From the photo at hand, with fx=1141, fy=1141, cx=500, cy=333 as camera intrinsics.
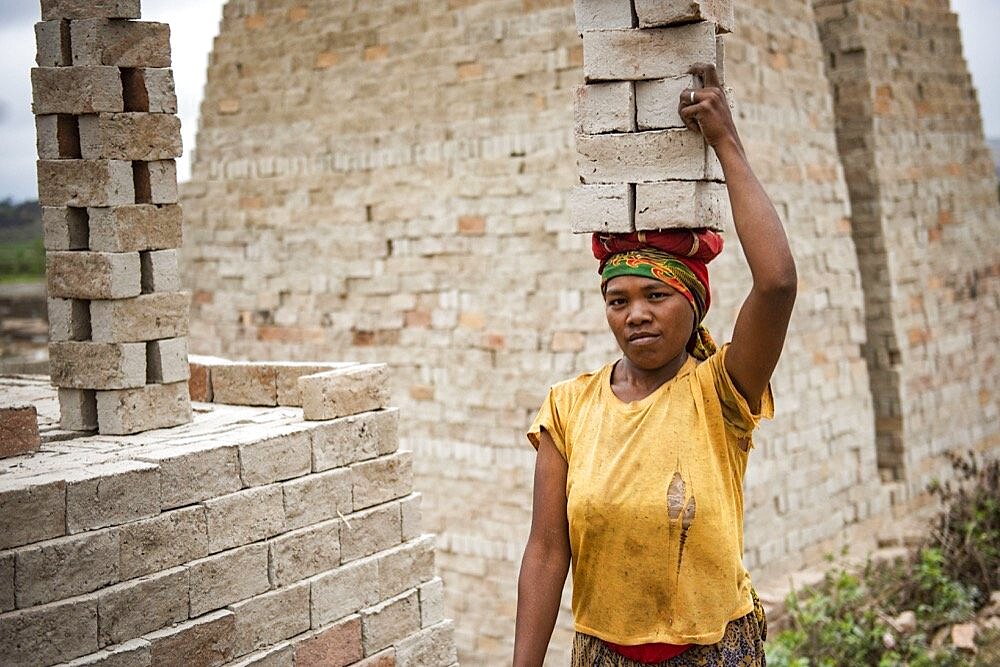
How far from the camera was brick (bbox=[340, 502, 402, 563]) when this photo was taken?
16.7ft

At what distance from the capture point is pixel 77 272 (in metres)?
5.07

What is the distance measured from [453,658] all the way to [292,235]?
5383mm

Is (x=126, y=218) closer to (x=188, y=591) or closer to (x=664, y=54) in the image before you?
(x=188, y=591)

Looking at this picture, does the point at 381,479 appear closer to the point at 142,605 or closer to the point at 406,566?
the point at 406,566

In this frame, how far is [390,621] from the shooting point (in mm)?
5250

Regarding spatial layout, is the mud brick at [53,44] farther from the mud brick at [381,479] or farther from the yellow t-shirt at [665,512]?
the yellow t-shirt at [665,512]

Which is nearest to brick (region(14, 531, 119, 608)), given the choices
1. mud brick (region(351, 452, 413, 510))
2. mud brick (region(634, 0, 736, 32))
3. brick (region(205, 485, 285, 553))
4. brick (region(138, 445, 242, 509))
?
brick (region(138, 445, 242, 509))

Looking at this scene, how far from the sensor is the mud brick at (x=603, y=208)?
145 inches

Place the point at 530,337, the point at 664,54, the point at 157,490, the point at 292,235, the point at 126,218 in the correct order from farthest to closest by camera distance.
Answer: the point at 292,235, the point at 530,337, the point at 126,218, the point at 157,490, the point at 664,54

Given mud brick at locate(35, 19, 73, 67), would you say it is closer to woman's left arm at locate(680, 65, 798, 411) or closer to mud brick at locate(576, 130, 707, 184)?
mud brick at locate(576, 130, 707, 184)

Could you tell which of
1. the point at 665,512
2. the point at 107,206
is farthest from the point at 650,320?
the point at 107,206

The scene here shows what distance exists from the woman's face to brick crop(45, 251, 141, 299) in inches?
103

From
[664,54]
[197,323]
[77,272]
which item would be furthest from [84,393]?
[197,323]

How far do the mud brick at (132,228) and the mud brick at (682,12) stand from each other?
97.8 inches
